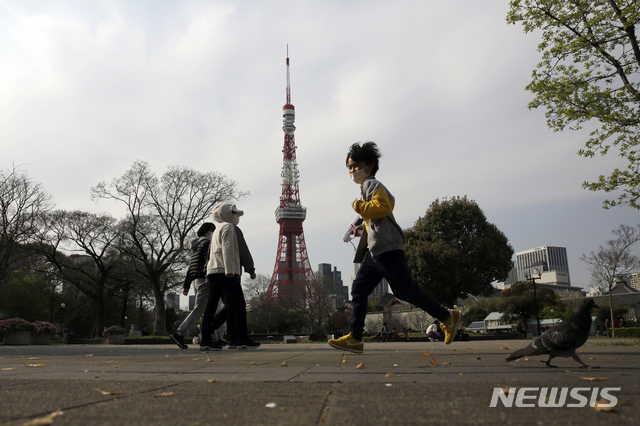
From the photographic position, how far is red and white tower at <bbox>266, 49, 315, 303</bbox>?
51875 millimetres

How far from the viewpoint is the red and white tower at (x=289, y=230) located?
51.9m

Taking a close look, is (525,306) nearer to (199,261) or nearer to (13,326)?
(13,326)

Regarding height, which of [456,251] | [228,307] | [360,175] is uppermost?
[456,251]

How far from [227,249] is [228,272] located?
0.29 meters

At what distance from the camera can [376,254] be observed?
400 centimetres

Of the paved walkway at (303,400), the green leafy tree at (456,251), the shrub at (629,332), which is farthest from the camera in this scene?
the green leafy tree at (456,251)

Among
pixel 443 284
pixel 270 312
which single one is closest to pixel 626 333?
pixel 443 284

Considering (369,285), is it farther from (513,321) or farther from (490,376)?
(513,321)

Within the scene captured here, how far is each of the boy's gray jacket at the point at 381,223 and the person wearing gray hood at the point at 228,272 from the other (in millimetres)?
2243

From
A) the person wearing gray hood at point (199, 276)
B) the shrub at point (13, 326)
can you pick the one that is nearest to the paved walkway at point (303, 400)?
the person wearing gray hood at point (199, 276)

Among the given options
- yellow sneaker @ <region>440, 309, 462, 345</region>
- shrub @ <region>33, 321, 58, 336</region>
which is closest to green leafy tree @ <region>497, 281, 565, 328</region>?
shrub @ <region>33, 321, 58, 336</region>

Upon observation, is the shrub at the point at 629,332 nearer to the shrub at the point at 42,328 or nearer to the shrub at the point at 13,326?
the shrub at the point at 42,328

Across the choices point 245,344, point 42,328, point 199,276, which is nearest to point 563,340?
point 245,344

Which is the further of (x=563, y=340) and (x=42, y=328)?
(x=42, y=328)
